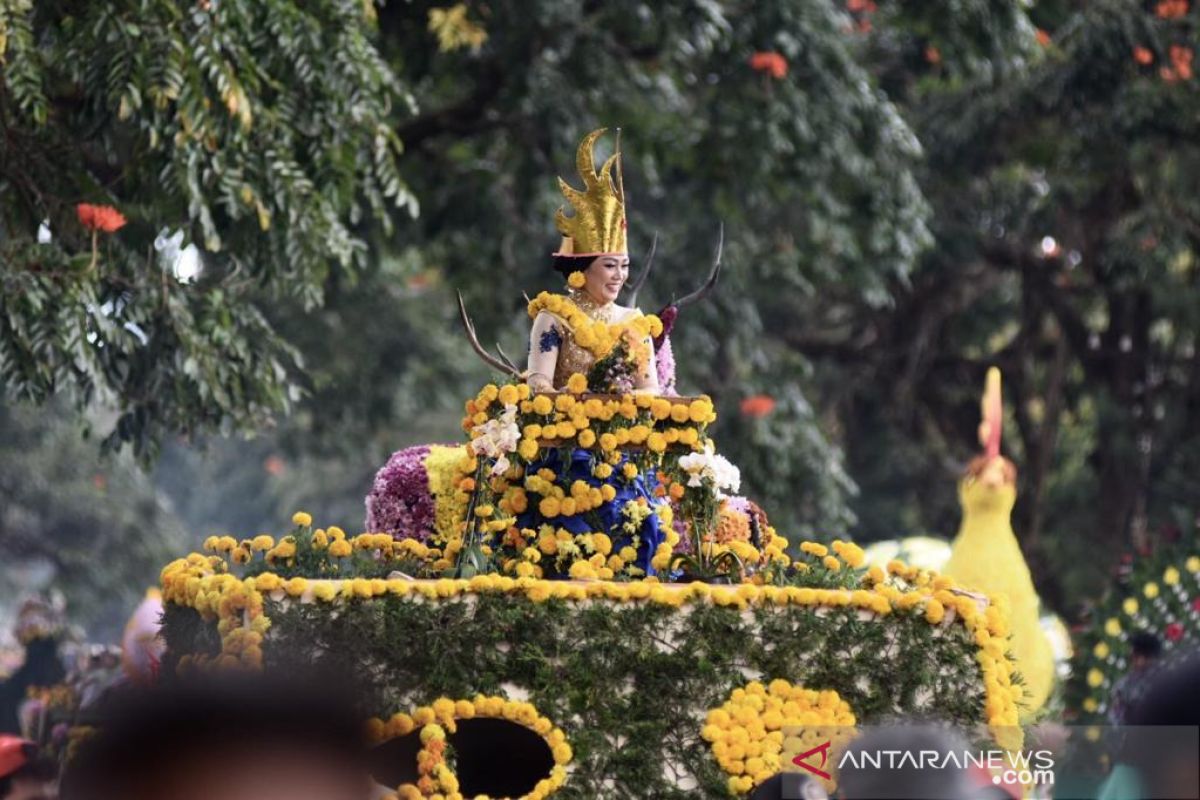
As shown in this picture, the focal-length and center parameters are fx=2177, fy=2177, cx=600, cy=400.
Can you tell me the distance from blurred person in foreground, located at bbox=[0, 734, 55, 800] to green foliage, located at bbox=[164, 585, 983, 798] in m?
2.44

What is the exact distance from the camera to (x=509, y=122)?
17.0 m

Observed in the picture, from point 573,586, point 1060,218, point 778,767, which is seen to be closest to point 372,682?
point 573,586

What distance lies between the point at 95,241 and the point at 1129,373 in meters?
14.9

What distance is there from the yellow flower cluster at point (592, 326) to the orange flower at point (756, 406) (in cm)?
896

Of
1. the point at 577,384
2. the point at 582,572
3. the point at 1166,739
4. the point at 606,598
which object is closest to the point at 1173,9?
the point at 577,384

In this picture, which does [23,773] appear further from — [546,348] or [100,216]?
[100,216]

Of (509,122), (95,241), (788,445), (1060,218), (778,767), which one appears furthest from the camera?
(1060,218)

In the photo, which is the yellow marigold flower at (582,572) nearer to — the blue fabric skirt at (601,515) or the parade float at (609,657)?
the parade float at (609,657)

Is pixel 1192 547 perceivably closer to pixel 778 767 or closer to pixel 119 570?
pixel 778 767

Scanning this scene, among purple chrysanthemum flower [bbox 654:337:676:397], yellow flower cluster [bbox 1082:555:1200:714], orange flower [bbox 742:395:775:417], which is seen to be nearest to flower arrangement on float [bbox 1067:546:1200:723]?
yellow flower cluster [bbox 1082:555:1200:714]

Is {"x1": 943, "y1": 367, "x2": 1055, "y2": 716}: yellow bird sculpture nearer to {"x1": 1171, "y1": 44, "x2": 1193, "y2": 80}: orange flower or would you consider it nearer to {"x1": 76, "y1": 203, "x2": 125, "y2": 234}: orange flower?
{"x1": 1171, "y1": 44, "x2": 1193, "y2": 80}: orange flower

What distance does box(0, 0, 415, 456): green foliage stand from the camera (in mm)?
11828

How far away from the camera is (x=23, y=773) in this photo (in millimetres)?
5199

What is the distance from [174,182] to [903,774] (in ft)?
29.8
